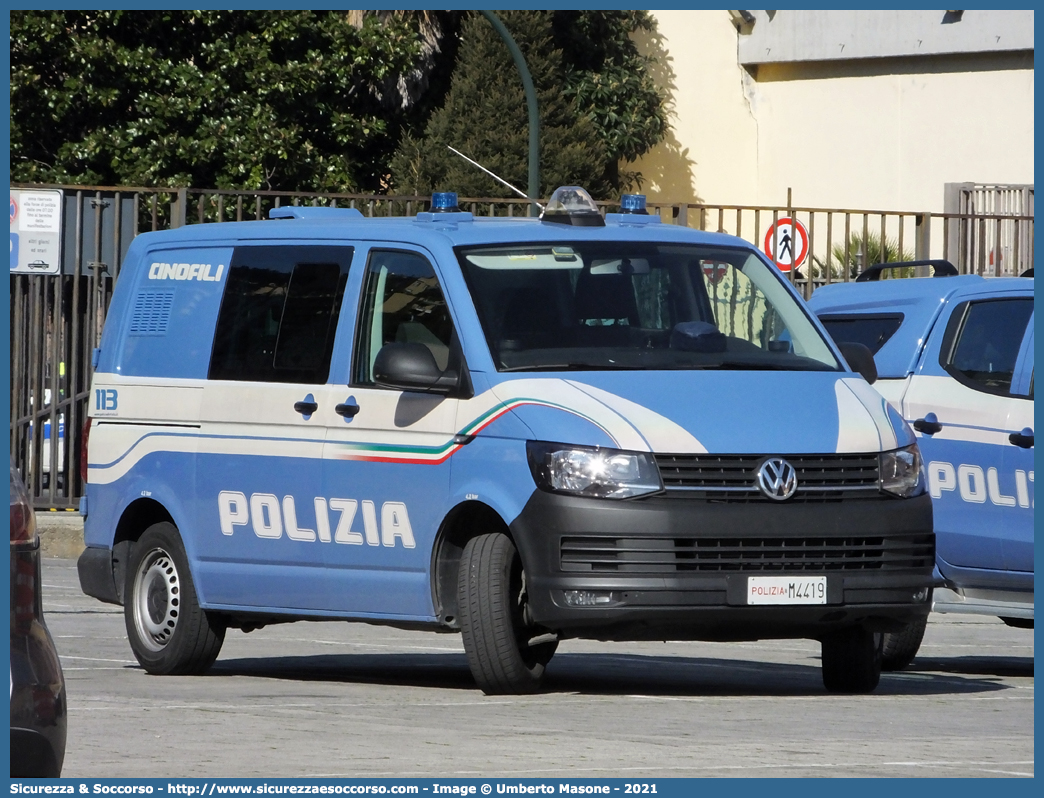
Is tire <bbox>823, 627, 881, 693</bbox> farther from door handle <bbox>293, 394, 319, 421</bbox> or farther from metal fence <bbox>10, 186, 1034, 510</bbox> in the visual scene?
metal fence <bbox>10, 186, 1034, 510</bbox>

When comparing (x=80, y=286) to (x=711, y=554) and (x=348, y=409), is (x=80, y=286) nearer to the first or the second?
(x=348, y=409)

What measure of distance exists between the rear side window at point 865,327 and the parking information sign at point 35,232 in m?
8.00

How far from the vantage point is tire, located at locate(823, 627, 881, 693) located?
9.36 m

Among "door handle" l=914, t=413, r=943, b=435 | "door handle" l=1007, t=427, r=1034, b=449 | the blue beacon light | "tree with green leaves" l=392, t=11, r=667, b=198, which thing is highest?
"tree with green leaves" l=392, t=11, r=667, b=198

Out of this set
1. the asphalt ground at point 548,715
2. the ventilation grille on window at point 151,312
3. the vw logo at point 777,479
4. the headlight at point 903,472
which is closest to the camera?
the asphalt ground at point 548,715

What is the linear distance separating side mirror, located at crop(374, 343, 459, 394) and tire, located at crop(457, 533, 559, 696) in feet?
2.16

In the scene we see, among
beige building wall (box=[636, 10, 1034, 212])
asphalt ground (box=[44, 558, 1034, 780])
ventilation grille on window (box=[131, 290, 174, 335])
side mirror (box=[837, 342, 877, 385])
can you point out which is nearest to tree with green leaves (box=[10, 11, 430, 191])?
beige building wall (box=[636, 10, 1034, 212])

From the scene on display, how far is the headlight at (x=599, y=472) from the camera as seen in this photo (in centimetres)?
829

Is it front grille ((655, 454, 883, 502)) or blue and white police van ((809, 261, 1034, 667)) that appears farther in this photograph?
blue and white police van ((809, 261, 1034, 667))

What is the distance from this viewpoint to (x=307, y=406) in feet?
31.0

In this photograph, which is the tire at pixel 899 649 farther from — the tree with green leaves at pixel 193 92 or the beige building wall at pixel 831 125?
the beige building wall at pixel 831 125

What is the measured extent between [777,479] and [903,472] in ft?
2.20

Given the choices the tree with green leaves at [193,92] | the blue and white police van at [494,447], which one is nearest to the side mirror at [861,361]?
the blue and white police van at [494,447]
